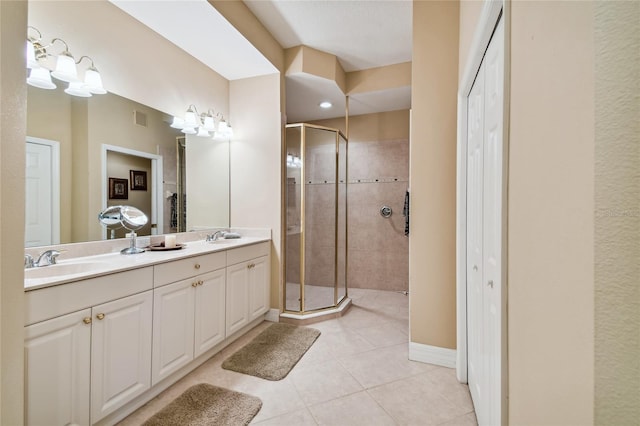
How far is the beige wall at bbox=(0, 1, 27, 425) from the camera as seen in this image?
901mm

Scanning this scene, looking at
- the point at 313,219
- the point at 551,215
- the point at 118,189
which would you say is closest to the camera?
the point at 551,215

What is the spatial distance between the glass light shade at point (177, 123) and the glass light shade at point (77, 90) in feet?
2.32

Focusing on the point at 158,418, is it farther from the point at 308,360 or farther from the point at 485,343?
the point at 485,343

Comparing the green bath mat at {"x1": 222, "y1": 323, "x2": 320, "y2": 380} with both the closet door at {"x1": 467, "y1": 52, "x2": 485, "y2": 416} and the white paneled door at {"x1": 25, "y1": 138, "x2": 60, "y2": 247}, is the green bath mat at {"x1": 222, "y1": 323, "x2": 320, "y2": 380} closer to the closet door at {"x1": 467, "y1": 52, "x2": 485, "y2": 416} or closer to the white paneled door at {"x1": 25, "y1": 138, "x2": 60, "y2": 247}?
the closet door at {"x1": 467, "y1": 52, "x2": 485, "y2": 416}

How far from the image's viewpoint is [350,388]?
1769 millimetres

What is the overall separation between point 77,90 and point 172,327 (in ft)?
5.35

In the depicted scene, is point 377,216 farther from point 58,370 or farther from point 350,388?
point 58,370

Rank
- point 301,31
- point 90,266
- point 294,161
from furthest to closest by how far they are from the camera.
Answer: point 294,161
point 301,31
point 90,266

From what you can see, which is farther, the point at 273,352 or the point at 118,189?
the point at 273,352

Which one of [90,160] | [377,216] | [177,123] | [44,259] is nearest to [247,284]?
[44,259]

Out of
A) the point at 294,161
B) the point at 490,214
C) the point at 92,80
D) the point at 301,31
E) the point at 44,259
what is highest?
the point at 301,31

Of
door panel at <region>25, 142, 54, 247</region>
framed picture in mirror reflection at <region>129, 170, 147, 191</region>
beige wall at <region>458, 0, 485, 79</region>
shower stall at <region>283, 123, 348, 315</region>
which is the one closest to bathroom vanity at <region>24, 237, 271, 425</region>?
door panel at <region>25, 142, 54, 247</region>

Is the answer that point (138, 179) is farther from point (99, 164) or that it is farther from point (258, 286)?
point (258, 286)

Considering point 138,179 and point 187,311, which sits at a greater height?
point 138,179
